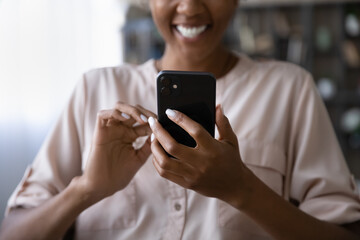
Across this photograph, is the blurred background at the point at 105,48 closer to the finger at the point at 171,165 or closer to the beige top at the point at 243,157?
the beige top at the point at 243,157

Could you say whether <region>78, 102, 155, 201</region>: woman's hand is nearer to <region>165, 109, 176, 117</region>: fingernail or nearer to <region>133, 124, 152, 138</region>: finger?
<region>133, 124, 152, 138</region>: finger

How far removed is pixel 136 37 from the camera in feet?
13.7

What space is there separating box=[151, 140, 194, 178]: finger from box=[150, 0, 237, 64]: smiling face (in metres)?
0.39

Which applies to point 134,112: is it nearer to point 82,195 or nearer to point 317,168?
point 82,195

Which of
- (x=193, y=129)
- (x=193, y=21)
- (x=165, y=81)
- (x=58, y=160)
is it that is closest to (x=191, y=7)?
(x=193, y=21)

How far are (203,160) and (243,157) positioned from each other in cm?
30

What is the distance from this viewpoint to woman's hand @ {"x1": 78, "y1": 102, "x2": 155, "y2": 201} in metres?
0.75

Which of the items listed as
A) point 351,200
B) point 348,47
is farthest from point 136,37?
point 351,200

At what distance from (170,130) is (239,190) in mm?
163

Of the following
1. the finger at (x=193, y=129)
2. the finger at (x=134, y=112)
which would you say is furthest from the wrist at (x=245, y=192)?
the finger at (x=134, y=112)

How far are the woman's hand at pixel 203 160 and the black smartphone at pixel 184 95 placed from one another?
2cm

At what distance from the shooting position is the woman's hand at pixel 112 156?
2.45 ft

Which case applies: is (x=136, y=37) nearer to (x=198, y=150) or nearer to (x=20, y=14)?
(x=20, y=14)

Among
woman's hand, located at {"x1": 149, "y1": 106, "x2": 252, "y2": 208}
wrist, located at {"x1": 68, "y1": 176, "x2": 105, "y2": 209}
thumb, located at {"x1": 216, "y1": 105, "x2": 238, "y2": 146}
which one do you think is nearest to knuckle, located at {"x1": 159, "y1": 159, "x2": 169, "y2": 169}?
woman's hand, located at {"x1": 149, "y1": 106, "x2": 252, "y2": 208}
